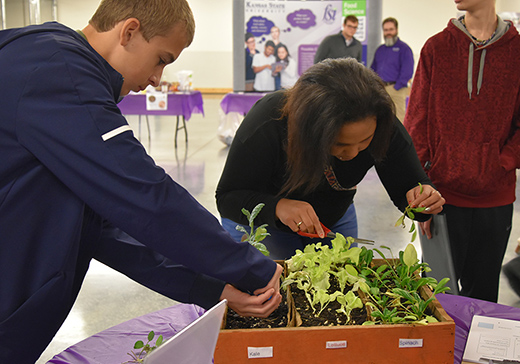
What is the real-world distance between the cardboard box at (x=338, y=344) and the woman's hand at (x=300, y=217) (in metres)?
0.44

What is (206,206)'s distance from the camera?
4.73m

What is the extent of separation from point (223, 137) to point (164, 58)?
22.5 feet

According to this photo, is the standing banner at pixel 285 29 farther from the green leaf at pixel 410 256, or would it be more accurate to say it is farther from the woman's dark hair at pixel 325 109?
the green leaf at pixel 410 256

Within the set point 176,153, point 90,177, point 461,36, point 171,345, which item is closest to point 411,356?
point 171,345

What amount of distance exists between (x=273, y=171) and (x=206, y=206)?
3.21 m

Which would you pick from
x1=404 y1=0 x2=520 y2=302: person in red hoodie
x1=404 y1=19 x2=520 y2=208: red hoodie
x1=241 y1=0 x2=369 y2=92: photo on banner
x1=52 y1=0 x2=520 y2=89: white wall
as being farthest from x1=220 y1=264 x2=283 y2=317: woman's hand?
x1=52 y1=0 x2=520 y2=89: white wall

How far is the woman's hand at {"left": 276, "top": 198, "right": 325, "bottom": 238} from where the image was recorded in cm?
143

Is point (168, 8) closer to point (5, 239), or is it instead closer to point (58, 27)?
point (58, 27)

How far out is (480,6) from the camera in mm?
1825

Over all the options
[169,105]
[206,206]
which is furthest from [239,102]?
[206,206]

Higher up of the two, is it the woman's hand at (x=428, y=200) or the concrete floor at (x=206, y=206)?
the woman's hand at (x=428, y=200)

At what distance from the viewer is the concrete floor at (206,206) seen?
9.43 feet

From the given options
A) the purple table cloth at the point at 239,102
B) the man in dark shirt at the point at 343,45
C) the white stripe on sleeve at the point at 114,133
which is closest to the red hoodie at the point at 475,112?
the white stripe on sleeve at the point at 114,133

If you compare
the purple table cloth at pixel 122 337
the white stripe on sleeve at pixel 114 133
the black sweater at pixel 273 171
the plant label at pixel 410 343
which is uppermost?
the white stripe on sleeve at pixel 114 133
